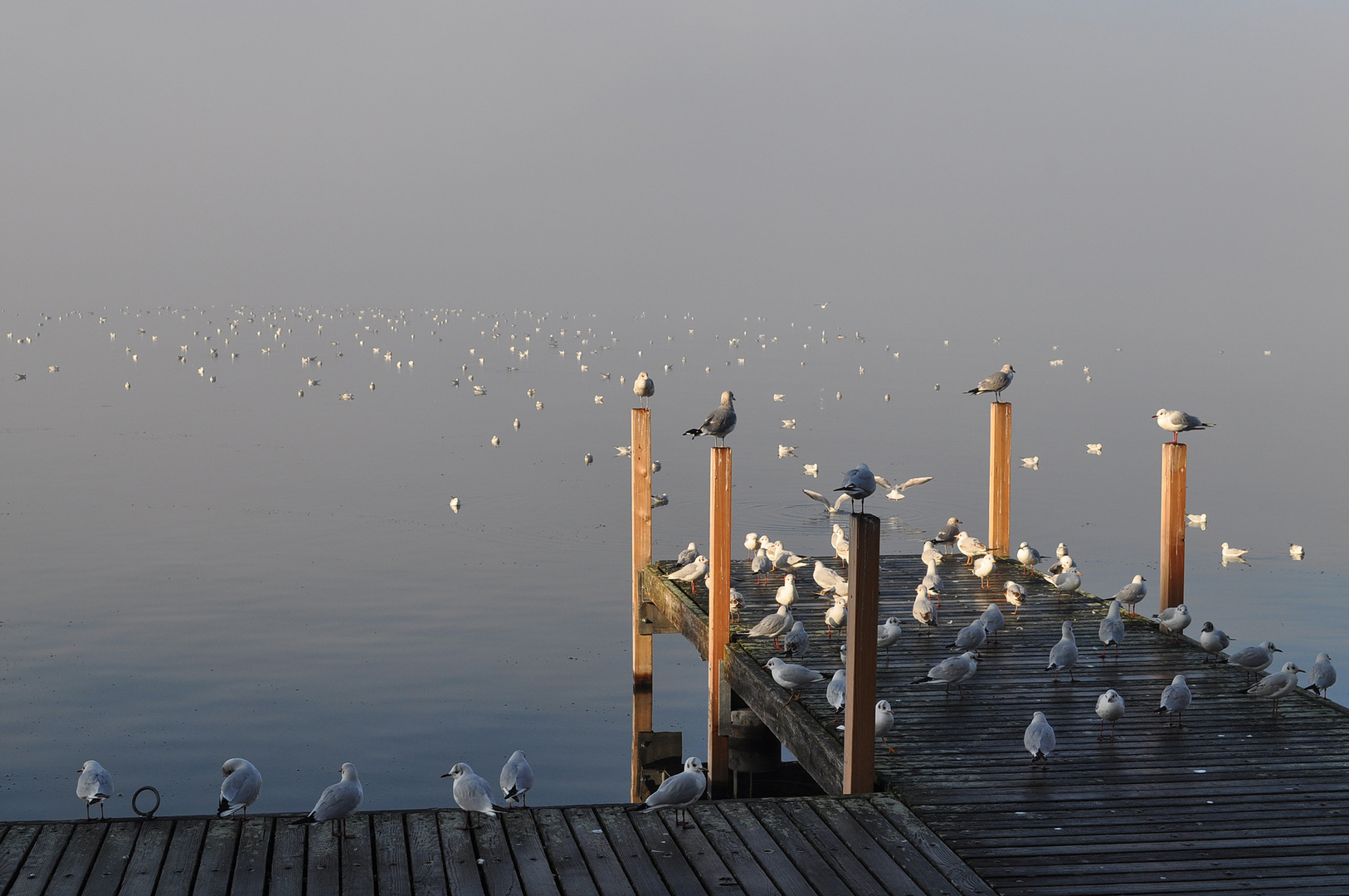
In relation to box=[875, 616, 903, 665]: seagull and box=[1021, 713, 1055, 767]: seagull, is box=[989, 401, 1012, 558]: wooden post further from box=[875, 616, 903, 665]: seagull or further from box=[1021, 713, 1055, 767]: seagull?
box=[1021, 713, 1055, 767]: seagull

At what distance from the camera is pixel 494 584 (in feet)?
84.1

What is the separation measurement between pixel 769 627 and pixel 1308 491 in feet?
95.9

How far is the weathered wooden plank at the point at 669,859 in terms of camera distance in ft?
24.5

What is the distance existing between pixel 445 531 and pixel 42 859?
74.1 ft

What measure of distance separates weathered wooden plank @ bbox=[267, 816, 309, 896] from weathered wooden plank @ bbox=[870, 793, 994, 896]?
3723 mm

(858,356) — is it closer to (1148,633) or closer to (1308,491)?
(1308,491)

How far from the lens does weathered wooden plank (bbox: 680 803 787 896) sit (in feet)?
24.5

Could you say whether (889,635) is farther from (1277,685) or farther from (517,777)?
(517,777)

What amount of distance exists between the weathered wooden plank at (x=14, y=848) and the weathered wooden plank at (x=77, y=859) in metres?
0.22

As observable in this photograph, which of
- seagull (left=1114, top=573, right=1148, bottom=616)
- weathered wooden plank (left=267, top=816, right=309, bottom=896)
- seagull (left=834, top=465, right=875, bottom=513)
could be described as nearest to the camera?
weathered wooden plank (left=267, top=816, right=309, bottom=896)

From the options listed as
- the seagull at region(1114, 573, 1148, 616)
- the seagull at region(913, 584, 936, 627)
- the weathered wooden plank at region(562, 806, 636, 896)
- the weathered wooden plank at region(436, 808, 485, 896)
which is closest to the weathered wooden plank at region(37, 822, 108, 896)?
the weathered wooden plank at region(436, 808, 485, 896)

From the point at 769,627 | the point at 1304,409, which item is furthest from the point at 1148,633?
the point at 1304,409

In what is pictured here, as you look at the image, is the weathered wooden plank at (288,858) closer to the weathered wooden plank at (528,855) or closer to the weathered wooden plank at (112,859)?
the weathered wooden plank at (112,859)

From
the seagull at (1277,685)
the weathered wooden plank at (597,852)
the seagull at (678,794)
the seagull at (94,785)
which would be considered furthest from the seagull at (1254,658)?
the seagull at (94,785)
